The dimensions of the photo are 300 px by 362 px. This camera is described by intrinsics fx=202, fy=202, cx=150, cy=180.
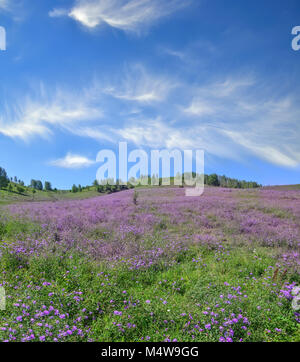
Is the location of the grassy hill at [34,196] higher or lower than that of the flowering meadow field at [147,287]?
higher

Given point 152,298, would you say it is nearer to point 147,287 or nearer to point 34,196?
point 147,287

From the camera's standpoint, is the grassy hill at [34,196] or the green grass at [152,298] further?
the grassy hill at [34,196]

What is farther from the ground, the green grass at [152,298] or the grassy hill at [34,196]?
the grassy hill at [34,196]

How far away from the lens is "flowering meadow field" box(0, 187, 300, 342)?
3.62 m

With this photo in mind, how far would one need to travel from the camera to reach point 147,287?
513cm

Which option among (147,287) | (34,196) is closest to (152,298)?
(147,287)

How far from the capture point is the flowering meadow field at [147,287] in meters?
3.62

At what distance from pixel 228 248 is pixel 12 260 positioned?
7282mm

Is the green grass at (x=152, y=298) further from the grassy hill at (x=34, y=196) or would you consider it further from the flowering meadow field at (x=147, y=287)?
the grassy hill at (x=34, y=196)

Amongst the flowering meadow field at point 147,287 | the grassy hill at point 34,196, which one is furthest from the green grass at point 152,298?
the grassy hill at point 34,196

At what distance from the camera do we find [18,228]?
9.11m

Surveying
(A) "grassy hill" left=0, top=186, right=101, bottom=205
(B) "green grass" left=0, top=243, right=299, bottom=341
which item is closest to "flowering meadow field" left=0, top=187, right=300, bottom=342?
(B) "green grass" left=0, top=243, right=299, bottom=341
